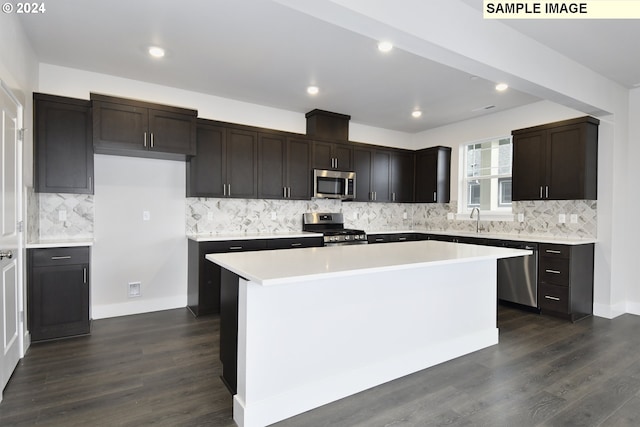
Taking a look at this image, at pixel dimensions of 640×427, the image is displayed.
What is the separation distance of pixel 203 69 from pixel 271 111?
1.41m

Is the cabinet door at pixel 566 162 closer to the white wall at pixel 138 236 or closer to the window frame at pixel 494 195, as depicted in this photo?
the window frame at pixel 494 195

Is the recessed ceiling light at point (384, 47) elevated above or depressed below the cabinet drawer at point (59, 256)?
above

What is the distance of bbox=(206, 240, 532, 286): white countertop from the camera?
1.82 m

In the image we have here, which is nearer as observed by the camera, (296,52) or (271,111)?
(296,52)

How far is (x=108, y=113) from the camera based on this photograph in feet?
11.5

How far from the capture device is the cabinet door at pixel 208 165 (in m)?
4.12

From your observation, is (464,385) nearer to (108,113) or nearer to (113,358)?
(113,358)

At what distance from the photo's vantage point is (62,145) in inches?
133

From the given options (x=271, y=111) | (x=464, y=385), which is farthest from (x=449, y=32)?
(x=271, y=111)

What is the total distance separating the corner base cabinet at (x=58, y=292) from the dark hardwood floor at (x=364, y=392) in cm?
15

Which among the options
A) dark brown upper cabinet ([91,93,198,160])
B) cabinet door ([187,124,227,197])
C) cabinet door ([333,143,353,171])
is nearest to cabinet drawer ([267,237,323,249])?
cabinet door ([187,124,227,197])

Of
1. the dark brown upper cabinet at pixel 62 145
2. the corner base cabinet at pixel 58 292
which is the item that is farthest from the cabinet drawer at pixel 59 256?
the dark brown upper cabinet at pixel 62 145

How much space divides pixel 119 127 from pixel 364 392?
10.9ft

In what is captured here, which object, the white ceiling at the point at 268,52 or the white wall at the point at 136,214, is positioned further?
the white wall at the point at 136,214
